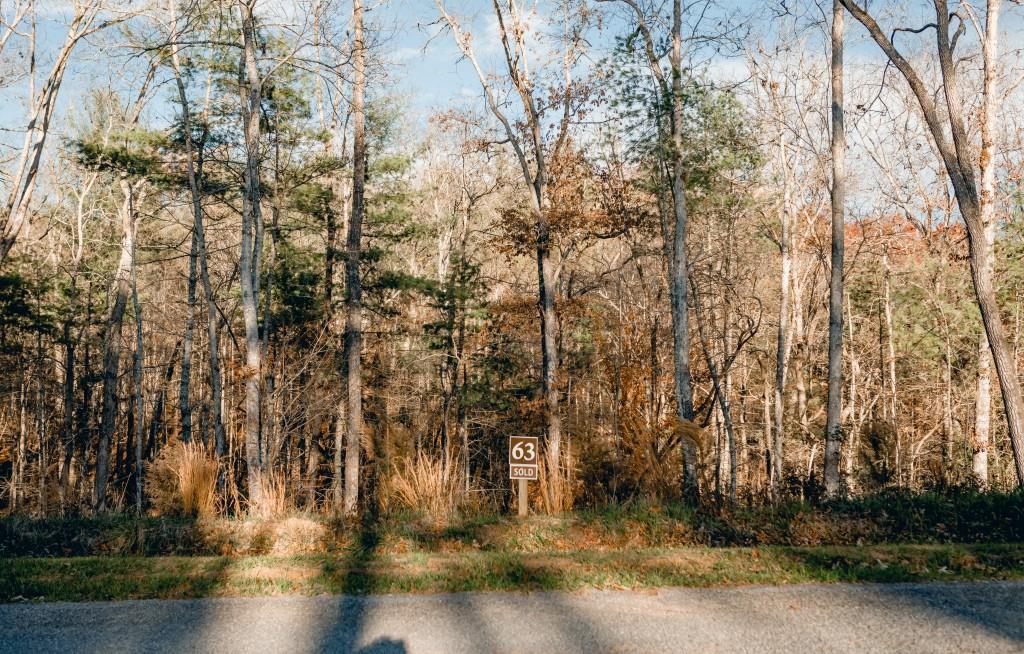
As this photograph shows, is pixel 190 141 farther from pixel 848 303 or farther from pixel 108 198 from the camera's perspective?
pixel 848 303

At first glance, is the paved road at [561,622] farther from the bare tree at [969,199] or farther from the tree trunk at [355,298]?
the tree trunk at [355,298]

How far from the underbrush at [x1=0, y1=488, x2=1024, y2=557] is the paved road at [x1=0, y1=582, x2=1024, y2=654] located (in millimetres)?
2205

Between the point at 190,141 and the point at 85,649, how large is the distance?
16510 millimetres

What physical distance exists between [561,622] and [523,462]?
16.4 ft

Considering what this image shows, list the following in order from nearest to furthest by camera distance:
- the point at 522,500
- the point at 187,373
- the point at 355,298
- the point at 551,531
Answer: the point at 551,531 → the point at 522,500 → the point at 355,298 → the point at 187,373

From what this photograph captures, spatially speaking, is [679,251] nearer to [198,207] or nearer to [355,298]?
[355,298]

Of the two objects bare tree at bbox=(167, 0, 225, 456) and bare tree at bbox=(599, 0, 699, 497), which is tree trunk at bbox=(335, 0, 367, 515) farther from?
bare tree at bbox=(599, 0, 699, 497)

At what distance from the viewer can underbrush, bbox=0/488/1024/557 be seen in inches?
312

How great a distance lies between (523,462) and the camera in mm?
10180

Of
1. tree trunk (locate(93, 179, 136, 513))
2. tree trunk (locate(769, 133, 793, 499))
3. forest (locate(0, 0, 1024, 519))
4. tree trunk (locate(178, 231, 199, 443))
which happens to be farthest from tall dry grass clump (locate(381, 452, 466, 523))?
tree trunk (locate(93, 179, 136, 513))

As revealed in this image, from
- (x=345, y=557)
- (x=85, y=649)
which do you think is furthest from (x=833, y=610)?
(x=85, y=649)

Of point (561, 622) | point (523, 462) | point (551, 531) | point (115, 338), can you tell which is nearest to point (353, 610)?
point (561, 622)

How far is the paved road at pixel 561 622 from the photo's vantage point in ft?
15.7

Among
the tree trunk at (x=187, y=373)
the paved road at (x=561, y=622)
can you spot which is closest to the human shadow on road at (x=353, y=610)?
the paved road at (x=561, y=622)
